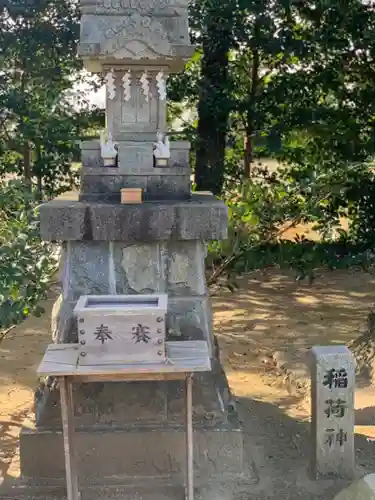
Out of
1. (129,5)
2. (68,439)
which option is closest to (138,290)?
(68,439)

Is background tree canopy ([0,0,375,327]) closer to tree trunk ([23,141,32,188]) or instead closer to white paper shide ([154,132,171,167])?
tree trunk ([23,141,32,188])

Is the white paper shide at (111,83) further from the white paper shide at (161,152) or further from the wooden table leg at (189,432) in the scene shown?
the wooden table leg at (189,432)

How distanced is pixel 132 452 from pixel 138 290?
1041 millimetres

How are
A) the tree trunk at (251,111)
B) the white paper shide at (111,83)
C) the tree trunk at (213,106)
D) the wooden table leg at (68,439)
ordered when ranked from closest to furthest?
the wooden table leg at (68,439)
the white paper shide at (111,83)
the tree trunk at (213,106)
the tree trunk at (251,111)

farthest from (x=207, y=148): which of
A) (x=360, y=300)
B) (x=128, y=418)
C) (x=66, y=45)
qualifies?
(x=128, y=418)

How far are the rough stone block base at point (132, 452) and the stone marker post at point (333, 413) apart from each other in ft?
1.77

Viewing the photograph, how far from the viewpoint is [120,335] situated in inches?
122

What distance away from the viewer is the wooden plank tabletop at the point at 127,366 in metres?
3.03

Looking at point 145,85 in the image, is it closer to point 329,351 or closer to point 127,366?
point 127,366

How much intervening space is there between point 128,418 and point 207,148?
6.34 m

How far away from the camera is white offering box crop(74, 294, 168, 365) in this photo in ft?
10.1

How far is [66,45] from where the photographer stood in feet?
27.9

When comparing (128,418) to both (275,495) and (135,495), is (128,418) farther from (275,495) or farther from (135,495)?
(275,495)

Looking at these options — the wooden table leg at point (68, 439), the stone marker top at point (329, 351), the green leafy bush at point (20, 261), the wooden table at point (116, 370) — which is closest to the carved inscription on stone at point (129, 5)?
the green leafy bush at point (20, 261)
